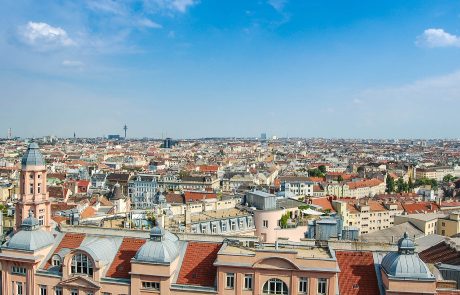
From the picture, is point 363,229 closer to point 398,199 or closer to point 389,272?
point 398,199

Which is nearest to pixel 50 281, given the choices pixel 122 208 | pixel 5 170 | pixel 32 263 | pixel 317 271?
pixel 32 263

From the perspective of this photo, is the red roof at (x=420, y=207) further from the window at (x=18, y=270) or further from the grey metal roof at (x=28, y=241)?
the window at (x=18, y=270)

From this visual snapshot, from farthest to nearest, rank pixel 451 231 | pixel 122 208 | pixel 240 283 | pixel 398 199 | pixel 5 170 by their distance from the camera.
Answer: pixel 5 170, pixel 398 199, pixel 122 208, pixel 451 231, pixel 240 283

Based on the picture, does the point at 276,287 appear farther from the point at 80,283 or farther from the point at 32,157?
the point at 32,157

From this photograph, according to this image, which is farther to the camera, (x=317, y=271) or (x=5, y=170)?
(x=5, y=170)

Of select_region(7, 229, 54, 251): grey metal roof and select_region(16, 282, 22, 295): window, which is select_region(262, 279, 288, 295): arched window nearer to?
select_region(7, 229, 54, 251): grey metal roof

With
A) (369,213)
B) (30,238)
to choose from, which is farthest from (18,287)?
(369,213)

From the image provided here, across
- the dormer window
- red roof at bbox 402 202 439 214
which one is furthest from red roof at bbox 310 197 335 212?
the dormer window
